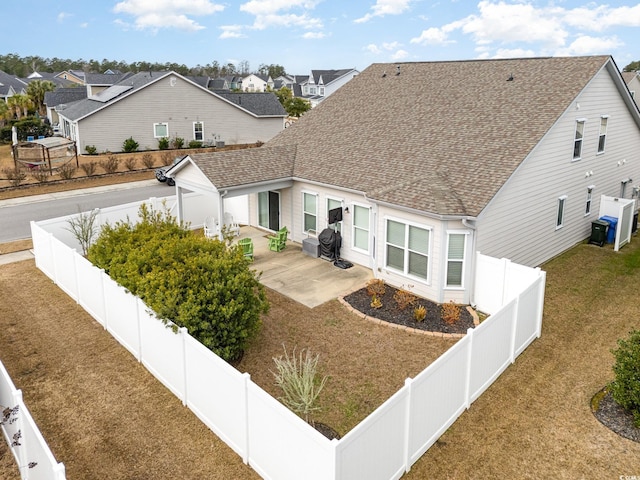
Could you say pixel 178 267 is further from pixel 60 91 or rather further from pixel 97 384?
pixel 60 91

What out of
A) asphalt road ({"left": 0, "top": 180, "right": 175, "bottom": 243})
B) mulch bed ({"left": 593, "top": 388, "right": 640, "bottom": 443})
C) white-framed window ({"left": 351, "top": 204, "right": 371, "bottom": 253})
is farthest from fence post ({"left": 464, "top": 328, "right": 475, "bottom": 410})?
asphalt road ({"left": 0, "top": 180, "right": 175, "bottom": 243})

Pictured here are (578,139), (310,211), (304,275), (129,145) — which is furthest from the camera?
(129,145)

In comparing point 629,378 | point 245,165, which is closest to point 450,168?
point 245,165

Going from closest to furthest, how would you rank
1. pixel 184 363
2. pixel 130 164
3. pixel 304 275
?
pixel 184 363 < pixel 304 275 < pixel 130 164

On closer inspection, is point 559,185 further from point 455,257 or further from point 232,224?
point 232,224

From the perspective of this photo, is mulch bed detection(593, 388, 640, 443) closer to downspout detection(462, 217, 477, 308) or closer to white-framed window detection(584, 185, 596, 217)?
downspout detection(462, 217, 477, 308)

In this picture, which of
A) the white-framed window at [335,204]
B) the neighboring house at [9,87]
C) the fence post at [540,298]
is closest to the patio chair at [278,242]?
the white-framed window at [335,204]

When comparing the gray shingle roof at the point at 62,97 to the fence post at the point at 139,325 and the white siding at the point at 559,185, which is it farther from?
the white siding at the point at 559,185
